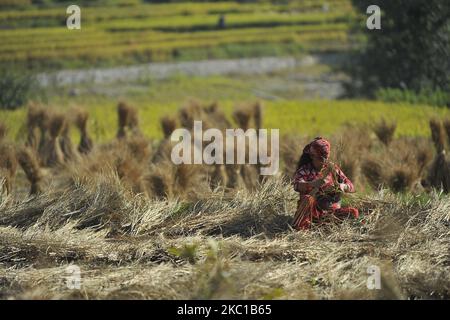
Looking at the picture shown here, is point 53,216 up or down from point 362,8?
down

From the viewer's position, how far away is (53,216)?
340 inches

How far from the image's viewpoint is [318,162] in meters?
8.27

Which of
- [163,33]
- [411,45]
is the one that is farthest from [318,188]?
[163,33]

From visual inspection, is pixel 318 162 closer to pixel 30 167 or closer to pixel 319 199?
pixel 319 199

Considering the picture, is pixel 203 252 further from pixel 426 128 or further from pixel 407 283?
pixel 426 128

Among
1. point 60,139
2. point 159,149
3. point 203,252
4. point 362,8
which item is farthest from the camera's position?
point 362,8

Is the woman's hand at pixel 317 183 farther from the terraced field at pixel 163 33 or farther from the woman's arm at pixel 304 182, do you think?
the terraced field at pixel 163 33

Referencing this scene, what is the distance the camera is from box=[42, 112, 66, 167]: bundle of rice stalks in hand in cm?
1422

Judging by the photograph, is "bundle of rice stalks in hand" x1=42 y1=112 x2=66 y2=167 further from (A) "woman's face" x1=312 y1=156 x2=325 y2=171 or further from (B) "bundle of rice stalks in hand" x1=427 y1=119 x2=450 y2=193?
(A) "woman's face" x1=312 y1=156 x2=325 y2=171

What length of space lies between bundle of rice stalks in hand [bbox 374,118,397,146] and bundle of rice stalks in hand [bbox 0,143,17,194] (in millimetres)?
4832

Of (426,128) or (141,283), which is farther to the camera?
(426,128)
